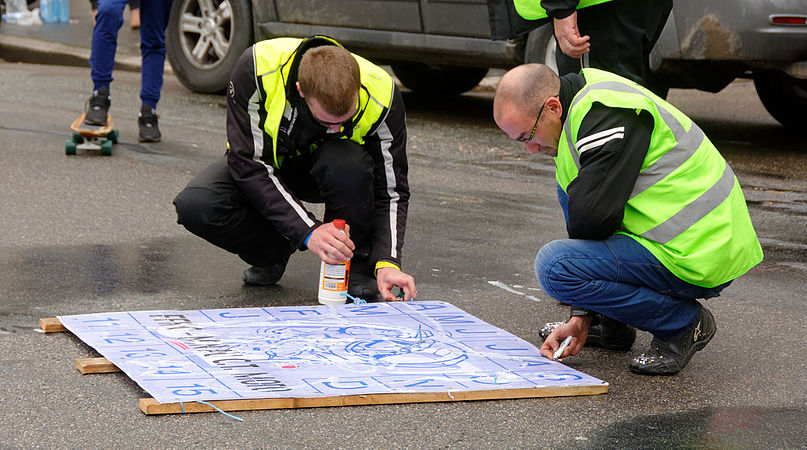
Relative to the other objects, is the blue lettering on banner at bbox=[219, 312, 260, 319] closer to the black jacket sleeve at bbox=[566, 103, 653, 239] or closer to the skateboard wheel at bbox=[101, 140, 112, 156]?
the black jacket sleeve at bbox=[566, 103, 653, 239]

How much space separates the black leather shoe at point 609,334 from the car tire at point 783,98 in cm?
467

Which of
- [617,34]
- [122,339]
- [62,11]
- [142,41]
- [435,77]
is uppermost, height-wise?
[617,34]

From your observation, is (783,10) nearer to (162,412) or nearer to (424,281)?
(424,281)

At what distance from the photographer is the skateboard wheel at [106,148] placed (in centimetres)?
643

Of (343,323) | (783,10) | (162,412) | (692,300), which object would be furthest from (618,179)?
(783,10)

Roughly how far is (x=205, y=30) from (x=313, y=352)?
19.1 feet

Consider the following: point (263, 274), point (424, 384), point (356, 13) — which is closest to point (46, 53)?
point (356, 13)

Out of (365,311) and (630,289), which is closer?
(630,289)

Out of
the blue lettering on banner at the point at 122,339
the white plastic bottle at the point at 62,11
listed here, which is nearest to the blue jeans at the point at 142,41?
the blue lettering on banner at the point at 122,339

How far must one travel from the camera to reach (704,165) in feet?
10.6

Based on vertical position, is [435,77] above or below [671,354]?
below

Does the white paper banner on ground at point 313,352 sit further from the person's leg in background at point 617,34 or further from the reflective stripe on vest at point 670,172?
the person's leg in background at point 617,34

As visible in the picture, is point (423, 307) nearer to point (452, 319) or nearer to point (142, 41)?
point (452, 319)

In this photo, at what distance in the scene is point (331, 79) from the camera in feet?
11.3
